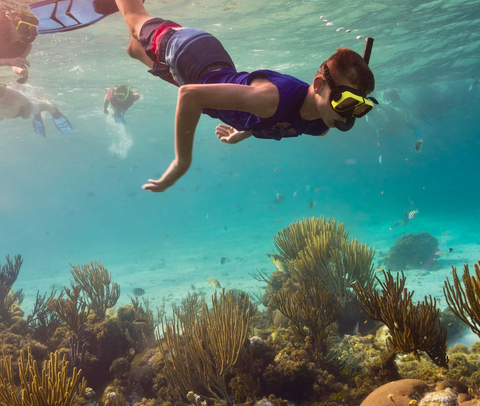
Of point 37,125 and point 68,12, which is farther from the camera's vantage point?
point 37,125

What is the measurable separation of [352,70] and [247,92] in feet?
2.51

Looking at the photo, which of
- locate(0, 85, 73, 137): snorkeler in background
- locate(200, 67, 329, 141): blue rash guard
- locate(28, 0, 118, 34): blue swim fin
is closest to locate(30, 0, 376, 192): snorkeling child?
locate(200, 67, 329, 141): blue rash guard

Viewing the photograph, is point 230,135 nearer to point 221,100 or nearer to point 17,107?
point 221,100

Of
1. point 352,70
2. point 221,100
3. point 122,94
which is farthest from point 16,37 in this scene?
→ point 122,94

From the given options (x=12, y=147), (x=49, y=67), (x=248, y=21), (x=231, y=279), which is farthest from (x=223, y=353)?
(x=12, y=147)

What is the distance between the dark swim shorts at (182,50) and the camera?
2.30m

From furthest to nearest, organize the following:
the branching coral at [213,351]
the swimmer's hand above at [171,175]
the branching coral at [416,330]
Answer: the branching coral at [213,351]
the branching coral at [416,330]
the swimmer's hand above at [171,175]

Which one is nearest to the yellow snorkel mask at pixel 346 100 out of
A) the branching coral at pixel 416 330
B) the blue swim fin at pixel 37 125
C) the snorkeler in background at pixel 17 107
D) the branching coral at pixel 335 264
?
the branching coral at pixel 416 330

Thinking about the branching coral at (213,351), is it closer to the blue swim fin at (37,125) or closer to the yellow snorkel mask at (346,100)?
the yellow snorkel mask at (346,100)

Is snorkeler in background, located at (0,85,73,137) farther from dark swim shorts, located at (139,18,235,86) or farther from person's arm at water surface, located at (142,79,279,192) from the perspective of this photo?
person's arm at water surface, located at (142,79,279,192)

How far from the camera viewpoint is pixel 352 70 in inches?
74.1

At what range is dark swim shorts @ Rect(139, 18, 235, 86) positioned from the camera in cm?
230

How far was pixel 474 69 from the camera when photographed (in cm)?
2803

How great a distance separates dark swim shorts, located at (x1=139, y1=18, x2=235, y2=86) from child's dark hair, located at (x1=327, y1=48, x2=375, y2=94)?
95 centimetres
